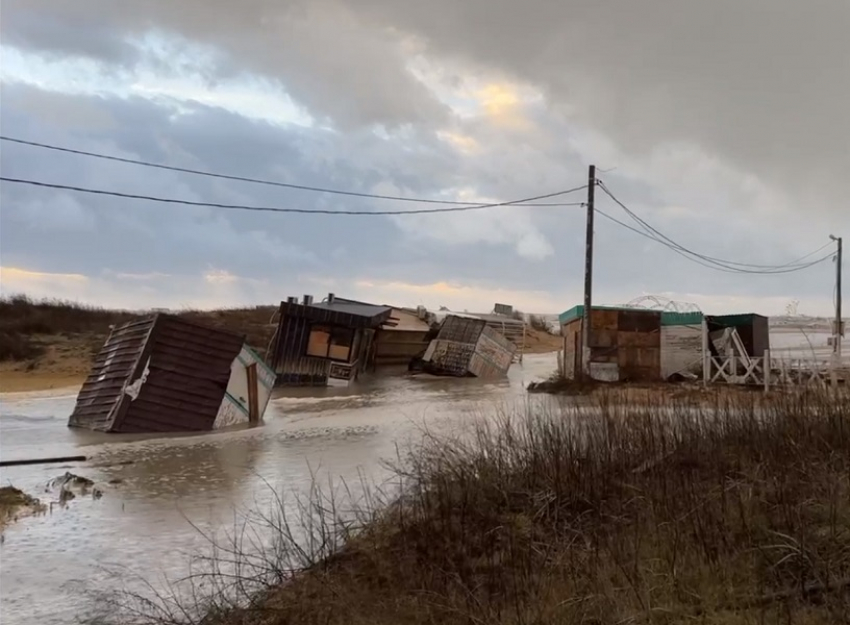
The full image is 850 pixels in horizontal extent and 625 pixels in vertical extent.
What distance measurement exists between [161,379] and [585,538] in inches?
534

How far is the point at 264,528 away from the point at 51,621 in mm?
2685

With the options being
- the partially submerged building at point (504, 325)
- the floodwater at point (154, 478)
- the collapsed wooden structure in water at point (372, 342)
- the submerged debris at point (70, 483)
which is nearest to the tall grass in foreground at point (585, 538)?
the floodwater at point (154, 478)

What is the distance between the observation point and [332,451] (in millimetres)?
Result: 14648

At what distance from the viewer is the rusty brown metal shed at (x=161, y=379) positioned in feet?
57.4

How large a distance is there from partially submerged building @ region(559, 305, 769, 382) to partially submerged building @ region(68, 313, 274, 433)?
13.9 meters

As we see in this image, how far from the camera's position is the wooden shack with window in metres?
29.7

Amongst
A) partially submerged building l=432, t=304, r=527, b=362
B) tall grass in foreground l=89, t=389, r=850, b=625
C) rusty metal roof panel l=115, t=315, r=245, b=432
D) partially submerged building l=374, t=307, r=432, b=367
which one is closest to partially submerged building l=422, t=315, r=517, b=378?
partially submerged building l=374, t=307, r=432, b=367

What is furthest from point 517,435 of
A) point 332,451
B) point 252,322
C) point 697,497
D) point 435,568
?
point 252,322

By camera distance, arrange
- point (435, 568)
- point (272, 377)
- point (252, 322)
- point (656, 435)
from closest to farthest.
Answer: point (435, 568) < point (656, 435) < point (272, 377) < point (252, 322)

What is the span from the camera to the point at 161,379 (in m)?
17.8

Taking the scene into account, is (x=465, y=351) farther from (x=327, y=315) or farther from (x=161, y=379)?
(x=161, y=379)

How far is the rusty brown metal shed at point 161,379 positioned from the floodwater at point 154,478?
0.65 m

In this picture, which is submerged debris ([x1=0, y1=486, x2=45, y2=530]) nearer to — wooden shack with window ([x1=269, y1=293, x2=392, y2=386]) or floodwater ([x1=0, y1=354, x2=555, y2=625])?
floodwater ([x1=0, y1=354, x2=555, y2=625])

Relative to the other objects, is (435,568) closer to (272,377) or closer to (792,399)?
(792,399)
